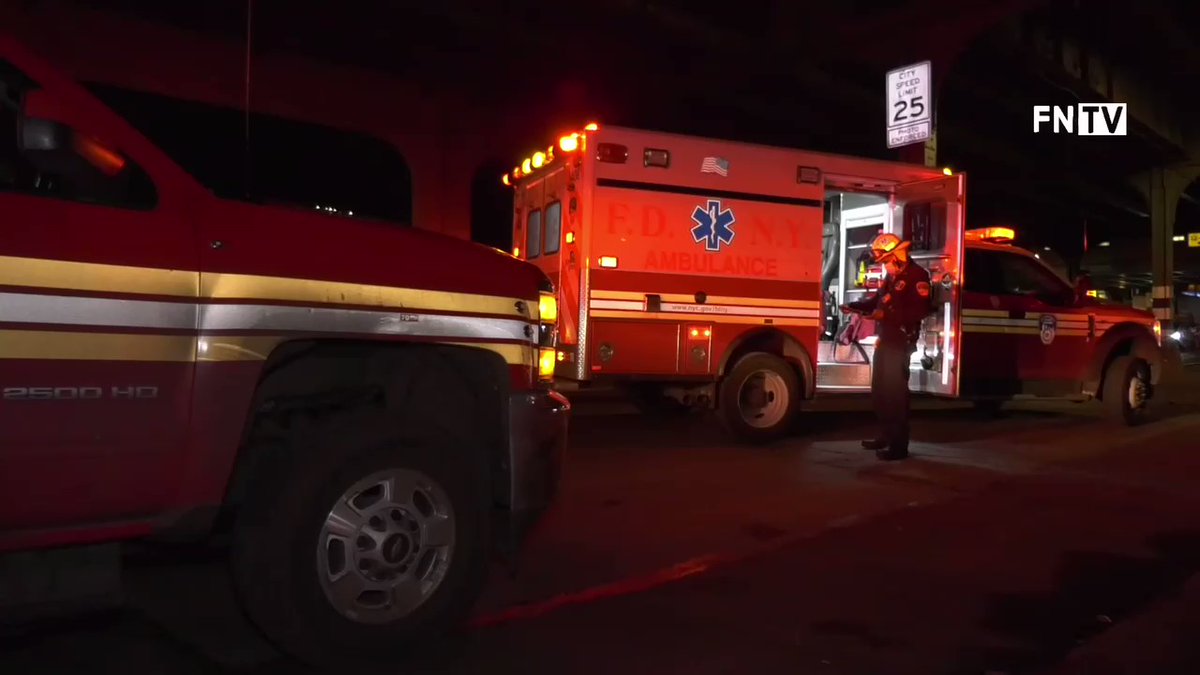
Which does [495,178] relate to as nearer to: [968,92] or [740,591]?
[968,92]

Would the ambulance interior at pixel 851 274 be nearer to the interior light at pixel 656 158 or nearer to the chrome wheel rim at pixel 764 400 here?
the chrome wheel rim at pixel 764 400

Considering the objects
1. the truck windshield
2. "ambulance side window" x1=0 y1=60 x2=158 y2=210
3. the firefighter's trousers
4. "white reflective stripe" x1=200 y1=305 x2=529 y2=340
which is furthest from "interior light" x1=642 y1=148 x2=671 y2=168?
the truck windshield

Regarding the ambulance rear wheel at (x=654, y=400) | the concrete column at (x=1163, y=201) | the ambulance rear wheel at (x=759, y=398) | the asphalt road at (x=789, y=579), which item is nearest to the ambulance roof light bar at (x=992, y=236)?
the ambulance rear wheel at (x=759, y=398)

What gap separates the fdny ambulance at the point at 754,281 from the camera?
8773 mm

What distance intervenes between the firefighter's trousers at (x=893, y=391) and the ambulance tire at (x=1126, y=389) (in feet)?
13.7

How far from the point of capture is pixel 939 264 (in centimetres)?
1023

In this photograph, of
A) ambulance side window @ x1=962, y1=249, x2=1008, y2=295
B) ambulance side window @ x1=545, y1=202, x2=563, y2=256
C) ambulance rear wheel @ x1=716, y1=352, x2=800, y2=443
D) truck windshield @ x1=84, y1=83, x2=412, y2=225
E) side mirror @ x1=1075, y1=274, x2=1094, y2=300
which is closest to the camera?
ambulance side window @ x1=545, y1=202, x2=563, y2=256

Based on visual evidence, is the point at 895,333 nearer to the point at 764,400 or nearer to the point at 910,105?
the point at 764,400

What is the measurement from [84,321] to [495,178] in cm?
1778

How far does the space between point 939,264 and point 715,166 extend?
274cm

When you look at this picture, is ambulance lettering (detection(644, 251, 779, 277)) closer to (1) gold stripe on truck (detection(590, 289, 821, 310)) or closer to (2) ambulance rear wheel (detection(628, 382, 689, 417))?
(1) gold stripe on truck (detection(590, 289, 821, 310))

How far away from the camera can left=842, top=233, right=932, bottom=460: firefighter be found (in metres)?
8.89

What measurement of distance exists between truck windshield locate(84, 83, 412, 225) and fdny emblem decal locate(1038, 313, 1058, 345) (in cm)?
913

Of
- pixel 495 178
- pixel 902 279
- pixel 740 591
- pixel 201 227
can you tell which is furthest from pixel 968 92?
pixel 201 227
